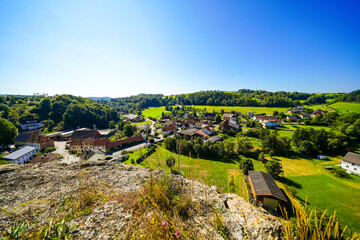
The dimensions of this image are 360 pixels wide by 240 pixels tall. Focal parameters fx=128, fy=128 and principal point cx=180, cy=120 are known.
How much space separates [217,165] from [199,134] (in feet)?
63.2

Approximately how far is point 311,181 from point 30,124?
3854 inches

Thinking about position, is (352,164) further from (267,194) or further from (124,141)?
(124,141)

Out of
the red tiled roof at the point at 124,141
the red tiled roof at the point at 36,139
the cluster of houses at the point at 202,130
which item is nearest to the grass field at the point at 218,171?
the red tiled roof at the point at 124,141

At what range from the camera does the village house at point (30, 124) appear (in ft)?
185

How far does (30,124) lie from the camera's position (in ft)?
191

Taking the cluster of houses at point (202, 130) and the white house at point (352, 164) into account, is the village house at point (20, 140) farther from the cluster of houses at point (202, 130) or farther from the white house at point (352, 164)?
the white house at point (352, 164)

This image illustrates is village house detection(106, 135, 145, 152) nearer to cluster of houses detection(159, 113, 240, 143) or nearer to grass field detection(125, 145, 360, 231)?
cluster of houses detection(159, 113, 240, 143)

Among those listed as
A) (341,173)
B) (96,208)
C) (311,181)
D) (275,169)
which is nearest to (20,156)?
(96,208)

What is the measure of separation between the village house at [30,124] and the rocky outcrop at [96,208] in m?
79.1

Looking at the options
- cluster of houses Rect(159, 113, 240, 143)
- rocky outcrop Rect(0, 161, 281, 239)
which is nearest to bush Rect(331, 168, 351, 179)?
cluster of houses Rect(159, 113, 240, 143)

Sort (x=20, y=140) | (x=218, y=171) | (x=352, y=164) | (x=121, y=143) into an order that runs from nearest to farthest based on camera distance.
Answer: (x=352, y=164) → (x=218, y=171) → (x=20, y=140) → (x=121, y=143)

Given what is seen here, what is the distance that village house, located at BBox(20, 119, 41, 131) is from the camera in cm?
5628

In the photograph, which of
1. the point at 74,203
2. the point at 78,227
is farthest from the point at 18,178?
the point at 78,227

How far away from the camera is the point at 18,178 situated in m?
4.78
